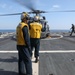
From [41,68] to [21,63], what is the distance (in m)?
1.32

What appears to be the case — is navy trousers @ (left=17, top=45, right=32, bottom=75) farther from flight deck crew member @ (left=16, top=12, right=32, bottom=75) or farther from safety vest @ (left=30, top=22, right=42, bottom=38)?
safety vest @ (left=30, top=22, right=42, bottom=38)

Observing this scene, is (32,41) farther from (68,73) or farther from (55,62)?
(68,73)

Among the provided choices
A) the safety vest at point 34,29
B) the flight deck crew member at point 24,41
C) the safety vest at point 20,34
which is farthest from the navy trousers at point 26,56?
the safety vest at point 34,29

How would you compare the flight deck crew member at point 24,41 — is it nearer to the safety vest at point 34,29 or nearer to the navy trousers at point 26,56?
the navy trousers at point 26,56

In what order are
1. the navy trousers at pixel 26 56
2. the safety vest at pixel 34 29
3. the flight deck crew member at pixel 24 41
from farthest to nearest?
the safety vest at pixel 34 29 < the navy trousers at pixel 26 56 < the flight deck crew member at pixel 24 41

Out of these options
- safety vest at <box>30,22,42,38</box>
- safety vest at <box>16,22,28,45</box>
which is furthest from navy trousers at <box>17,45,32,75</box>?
safety vest at <box>30,22,42,38</box>

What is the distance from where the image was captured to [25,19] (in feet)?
23.4

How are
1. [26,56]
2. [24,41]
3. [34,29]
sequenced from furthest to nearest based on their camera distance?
[34,29]
[26,56]
[24,41]

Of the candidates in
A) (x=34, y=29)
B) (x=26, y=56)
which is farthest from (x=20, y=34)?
(x=34, y=29)

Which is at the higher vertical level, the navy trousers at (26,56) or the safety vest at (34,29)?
the safety vest at (34,29)

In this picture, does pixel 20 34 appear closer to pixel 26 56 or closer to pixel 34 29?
pixel 26 56

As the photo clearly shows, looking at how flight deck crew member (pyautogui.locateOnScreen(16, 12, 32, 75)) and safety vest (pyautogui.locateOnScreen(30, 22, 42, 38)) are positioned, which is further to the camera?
safety vest (pyautogui.locateOnScreen(30, 22, 42, 38))

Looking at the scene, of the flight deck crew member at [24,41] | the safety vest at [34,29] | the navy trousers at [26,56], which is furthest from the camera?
the safety vest at [34,29]

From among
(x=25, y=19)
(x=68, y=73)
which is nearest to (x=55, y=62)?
(x=68, y=73)
